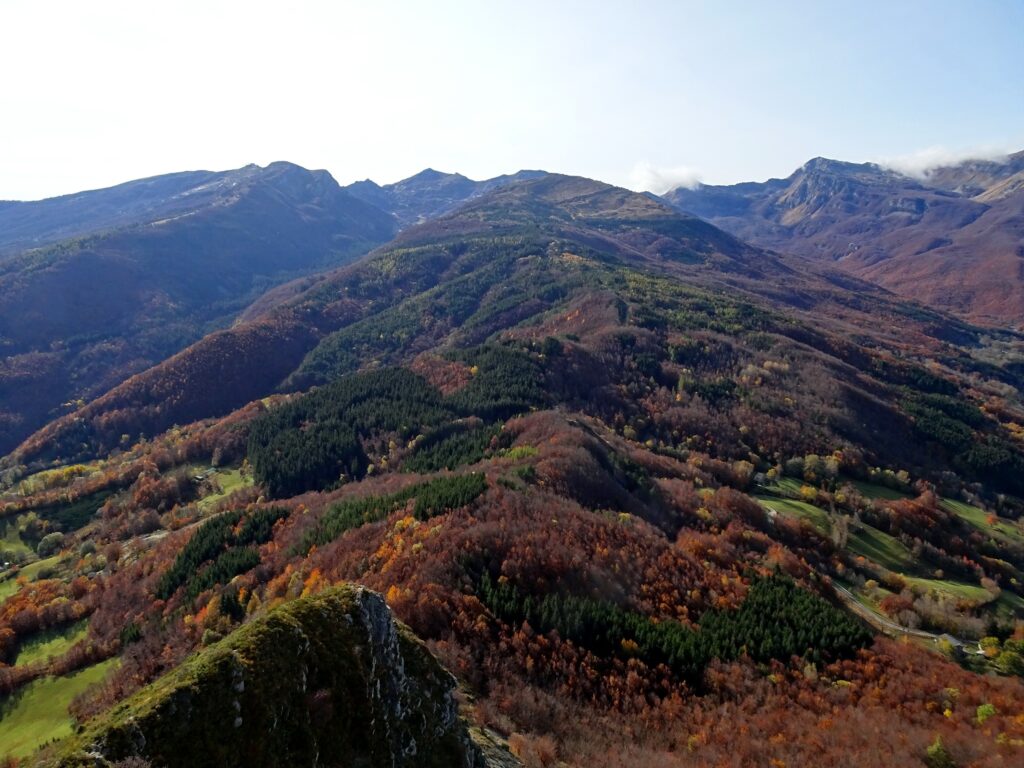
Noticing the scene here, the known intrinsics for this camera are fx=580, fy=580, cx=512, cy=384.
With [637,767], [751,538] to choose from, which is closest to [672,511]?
[751,538]

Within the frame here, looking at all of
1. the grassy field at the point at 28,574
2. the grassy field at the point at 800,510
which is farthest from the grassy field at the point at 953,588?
the grassy field at the point at 28,574

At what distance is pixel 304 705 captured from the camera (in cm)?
2495

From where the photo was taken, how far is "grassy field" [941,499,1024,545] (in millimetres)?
114688

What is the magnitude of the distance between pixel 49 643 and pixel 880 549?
128 meters

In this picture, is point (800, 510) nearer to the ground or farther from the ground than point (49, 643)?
nearer to the ground

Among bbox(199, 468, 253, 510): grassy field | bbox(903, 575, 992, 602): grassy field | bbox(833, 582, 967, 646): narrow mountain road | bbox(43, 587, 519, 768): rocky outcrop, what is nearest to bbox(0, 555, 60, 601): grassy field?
bbox(199, 468, 253, 510): grassy field

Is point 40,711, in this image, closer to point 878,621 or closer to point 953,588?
point 878,621

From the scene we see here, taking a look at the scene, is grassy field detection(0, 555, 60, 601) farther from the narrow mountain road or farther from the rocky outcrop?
the narrow mountain road

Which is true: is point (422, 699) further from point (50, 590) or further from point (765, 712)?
point (50, 590)

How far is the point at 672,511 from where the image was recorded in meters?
101

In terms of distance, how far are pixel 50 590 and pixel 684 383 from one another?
501 feet

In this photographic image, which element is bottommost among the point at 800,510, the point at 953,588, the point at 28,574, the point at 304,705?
the point at 953,588

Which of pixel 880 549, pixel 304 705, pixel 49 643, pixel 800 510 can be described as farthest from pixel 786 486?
pixel 49 643

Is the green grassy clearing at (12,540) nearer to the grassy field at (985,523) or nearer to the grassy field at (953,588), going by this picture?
the grassy field at (953,588)
